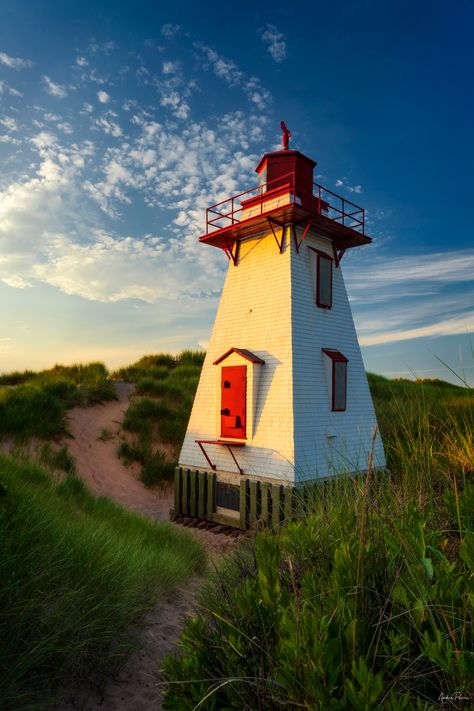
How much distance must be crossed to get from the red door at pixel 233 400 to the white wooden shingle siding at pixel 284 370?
262 mm

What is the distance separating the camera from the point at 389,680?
306 cm

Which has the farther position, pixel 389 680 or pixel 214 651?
pixel 214 651

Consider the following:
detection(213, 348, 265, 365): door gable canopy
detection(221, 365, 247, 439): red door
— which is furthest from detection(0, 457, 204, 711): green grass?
detection(213, 348, 265, 365): door gable canopy

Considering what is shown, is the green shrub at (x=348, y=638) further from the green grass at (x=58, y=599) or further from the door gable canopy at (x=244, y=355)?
the door gable canopy at (x=244, y=355)

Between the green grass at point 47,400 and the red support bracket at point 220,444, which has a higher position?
the green grass at point 47,400

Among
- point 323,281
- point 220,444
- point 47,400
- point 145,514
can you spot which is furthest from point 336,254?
point 47,400

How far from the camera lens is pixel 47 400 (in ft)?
65.0

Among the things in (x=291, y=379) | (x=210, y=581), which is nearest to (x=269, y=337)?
(x=291, y=379)

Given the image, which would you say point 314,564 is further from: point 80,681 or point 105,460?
point 105,460

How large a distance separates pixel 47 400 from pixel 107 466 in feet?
13.4

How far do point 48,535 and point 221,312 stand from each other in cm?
1035

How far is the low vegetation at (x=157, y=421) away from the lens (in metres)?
19.2

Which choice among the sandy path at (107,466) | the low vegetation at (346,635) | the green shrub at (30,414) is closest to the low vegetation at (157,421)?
the sandy path at (107,466)

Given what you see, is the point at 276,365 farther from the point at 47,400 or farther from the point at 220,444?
the point at 47,400
